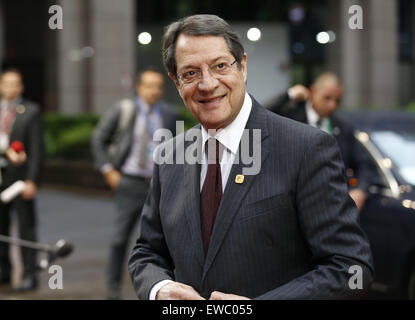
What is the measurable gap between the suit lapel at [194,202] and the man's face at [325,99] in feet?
11.8

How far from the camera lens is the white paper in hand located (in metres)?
7.94

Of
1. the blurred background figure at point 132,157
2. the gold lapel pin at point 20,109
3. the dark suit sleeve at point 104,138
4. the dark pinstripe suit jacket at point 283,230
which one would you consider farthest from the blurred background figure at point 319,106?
the dark pinstripe suit jacket at point 283,230

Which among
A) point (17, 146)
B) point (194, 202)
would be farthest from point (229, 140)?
point (17, 146)

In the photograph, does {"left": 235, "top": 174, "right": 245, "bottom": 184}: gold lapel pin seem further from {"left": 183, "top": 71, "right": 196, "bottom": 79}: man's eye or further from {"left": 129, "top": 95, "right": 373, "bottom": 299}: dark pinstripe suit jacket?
{"left": 183, "top": 71, "right": 196, "bottom": 79}: man's eye

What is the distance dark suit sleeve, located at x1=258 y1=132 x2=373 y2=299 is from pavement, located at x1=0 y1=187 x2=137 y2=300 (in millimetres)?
2919

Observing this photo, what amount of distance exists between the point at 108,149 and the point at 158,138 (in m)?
0.96

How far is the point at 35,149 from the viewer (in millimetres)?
8156

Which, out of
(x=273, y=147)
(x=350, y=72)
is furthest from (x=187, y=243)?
(x=350, y=72)

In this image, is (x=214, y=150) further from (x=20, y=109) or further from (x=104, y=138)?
(x=20, y=109)

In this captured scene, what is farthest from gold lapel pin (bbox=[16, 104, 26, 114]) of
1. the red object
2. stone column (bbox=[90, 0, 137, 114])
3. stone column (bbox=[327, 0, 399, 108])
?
stone column (bbox=[327, 0, 399, 108])

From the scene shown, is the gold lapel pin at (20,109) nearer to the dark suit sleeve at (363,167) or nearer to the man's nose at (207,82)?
the dark suit sleeve at (363,167)

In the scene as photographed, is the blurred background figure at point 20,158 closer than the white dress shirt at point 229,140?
No

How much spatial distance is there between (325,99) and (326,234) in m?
3.90

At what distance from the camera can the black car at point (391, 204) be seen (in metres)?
6.35
